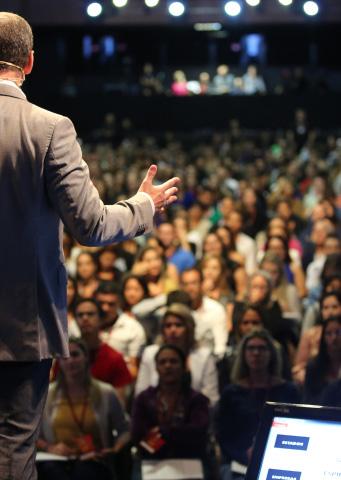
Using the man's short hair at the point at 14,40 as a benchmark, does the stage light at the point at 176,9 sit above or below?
above

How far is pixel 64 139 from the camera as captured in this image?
2865mm

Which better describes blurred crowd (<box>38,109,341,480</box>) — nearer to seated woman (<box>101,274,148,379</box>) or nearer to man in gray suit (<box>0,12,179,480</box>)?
seated woman (<box>101,274,148,379</box>)

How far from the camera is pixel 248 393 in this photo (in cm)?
628

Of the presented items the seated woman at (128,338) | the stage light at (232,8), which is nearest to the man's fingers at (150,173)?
the seated woman at (128,338)

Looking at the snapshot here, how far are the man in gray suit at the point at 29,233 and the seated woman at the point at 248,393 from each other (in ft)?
10.7

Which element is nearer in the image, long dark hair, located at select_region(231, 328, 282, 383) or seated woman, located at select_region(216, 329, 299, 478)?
seated woman, located at select_region(216, 329, 299, 478)

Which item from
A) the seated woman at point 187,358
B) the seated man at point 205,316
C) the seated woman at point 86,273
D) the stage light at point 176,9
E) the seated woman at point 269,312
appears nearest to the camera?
the seated woman at point 187,358

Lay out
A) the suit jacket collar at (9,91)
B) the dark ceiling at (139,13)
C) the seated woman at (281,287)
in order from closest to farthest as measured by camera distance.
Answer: the suit jacket collar at (9,91), the seated woman at (281,287), the dark ceiling at (139,13)

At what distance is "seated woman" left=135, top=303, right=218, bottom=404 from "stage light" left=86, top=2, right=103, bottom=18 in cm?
747

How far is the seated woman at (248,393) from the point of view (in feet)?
20.2

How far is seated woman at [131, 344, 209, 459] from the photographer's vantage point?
6.28 meters

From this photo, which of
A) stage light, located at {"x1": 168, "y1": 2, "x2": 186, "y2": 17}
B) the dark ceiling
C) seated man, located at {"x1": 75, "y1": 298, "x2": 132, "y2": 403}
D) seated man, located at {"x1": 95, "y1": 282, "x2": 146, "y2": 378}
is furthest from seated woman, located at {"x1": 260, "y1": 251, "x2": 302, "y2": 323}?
the dark ceiling

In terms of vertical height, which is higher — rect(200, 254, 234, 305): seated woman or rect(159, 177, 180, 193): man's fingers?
rect(159, 177, 180, 193): man's fingers

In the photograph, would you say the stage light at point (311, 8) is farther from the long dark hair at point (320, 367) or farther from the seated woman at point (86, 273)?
the long dark hair at point (320, 367)
